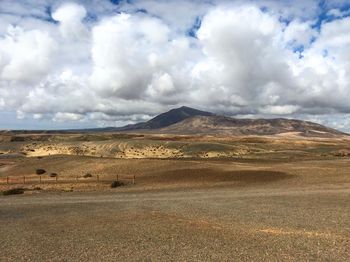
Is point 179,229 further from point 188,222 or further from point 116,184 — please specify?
point 116,184

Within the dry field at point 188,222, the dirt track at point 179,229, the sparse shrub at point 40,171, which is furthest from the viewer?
the sparse shrub at point 40,171

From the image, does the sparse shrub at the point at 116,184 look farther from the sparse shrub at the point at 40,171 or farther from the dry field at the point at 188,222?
the sparse shrub at the point at 40,171

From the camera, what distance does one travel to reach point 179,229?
19672 mm

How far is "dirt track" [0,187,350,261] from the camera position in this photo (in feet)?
50.4

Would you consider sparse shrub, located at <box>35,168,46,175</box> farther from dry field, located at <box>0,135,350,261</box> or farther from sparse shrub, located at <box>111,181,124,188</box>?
sparse shrub, located at <box>111,181,124,188</box>

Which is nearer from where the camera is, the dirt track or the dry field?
the dirt track

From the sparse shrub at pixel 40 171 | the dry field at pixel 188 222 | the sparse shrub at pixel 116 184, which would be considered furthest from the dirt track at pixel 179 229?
the sparse shrub at pixel 40 171

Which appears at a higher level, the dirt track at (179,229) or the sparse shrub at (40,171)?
the dirt track at (179,229)

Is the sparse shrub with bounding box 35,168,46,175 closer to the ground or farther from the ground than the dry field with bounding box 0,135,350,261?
closer to the ground

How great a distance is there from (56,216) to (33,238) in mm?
5963

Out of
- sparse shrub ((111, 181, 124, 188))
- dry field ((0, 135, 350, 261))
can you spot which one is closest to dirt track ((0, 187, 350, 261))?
dry field ((0, 135, 350, 261))

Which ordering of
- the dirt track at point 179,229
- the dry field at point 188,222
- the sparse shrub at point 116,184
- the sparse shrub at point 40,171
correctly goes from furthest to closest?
the sparse shrub at point 40,171 < the sparse shrub at point 116,184 < the dry field at point 188,222 < the dirt track at point 179,229

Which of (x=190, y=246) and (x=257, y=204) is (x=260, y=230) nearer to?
(x=190, y=246)

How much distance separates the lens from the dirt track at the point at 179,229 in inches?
604
